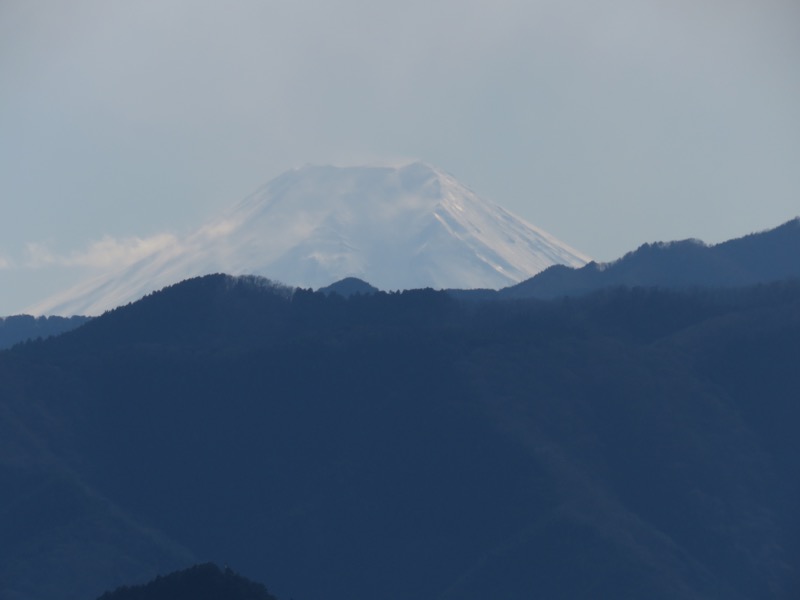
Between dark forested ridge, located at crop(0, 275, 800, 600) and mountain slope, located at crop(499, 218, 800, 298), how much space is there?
11.2m

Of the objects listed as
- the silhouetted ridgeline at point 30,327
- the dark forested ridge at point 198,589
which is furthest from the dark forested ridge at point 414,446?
the dark forested ridge at point 198,589

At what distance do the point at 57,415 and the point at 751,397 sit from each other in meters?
28.1

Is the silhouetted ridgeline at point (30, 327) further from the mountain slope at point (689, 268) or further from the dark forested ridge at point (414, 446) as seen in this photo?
the mountain slope at point (689, 268)

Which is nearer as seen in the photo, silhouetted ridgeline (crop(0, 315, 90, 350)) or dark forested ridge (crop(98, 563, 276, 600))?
dark forested ridge (crop(98, 563, 276, 600))

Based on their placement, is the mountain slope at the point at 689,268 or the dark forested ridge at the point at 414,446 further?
the mountain slope at the point at 689,268

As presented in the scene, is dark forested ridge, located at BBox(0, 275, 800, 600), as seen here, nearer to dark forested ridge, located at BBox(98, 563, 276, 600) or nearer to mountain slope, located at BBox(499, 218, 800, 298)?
mountain slope, located at BBox(499, 218, 800, 298)

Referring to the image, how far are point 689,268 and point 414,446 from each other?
111ft

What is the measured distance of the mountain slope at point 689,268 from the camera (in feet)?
380

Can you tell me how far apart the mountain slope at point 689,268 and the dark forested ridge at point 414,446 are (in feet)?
36.7

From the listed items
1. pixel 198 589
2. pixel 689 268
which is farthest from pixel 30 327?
pixel 198 589

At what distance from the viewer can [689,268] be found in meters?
118

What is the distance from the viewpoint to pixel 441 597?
3012 inches

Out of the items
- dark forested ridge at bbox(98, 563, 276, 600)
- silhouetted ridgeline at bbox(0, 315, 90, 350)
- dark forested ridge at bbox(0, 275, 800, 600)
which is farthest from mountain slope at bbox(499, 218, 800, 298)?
dark forested ridge at bbox(98, 563, 276, 600)

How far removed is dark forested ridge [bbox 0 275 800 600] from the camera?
78.6 metres
